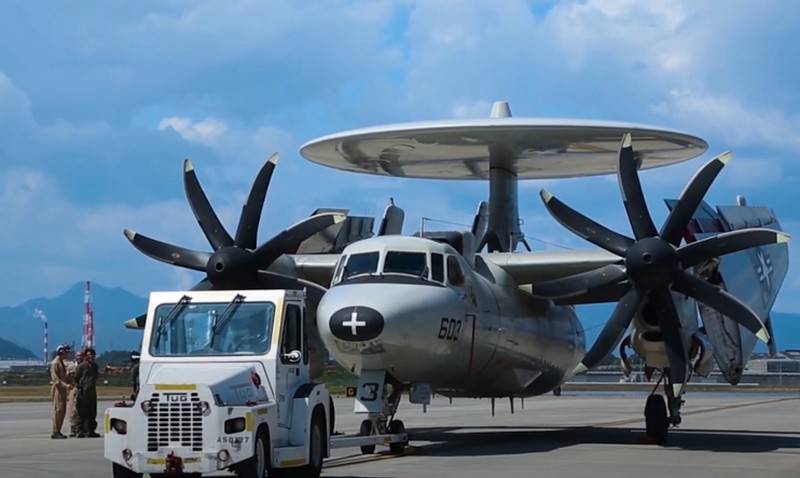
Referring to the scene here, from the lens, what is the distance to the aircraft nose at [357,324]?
1939 centimetres

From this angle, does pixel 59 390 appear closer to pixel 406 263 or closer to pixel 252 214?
pixel 252 214

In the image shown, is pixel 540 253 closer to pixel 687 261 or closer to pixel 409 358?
pixel 687 261

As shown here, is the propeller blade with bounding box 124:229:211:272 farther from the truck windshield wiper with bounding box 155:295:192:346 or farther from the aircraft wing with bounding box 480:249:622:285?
the truck windshield wiper with bounding box 155:295:192:346

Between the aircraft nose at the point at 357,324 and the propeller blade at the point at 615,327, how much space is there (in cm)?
605

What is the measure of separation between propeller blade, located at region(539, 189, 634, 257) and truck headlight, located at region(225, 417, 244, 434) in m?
11.9

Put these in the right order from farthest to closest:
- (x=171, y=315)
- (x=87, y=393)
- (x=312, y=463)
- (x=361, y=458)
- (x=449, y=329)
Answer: (x=87, y=393)
(x=449, y=329)
(x=361, y=458)
(x=171, y=315)
(x=312, y=463)

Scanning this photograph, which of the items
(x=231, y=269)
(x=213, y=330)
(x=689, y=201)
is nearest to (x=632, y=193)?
(x=689, y=201)

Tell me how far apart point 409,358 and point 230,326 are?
5.15 m

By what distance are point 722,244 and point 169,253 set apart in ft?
38.4

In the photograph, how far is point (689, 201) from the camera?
24188 mm

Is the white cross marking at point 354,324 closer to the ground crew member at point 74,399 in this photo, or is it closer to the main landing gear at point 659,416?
the main landing gear at point 659,416

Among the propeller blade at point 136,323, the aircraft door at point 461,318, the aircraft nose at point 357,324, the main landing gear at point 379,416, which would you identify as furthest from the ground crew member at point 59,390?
the aircraft nose at point 357,324

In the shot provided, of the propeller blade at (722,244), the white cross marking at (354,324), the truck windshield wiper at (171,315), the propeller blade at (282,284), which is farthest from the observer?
the propeller blade at (282,284)

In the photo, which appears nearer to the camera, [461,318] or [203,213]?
[461,318]
